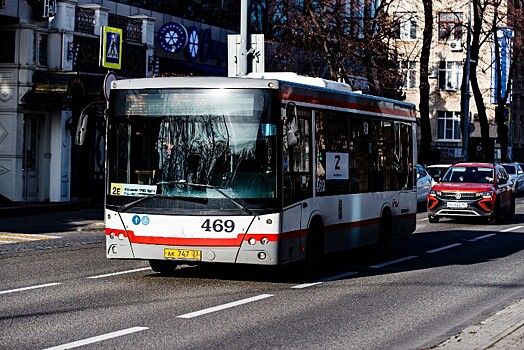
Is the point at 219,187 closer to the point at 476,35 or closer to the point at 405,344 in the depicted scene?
the point at 405,344

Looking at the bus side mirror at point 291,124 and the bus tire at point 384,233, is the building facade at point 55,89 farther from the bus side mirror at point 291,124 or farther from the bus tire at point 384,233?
the bus side mirror at point 291,124

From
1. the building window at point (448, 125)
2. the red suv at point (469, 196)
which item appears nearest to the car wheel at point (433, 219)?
the red suv at point (469, 196)

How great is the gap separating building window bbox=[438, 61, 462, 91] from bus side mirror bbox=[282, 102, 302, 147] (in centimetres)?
7588

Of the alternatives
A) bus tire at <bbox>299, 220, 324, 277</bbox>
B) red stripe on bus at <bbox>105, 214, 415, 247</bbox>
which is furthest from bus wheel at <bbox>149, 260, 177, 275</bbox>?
bus tire at <bbox>299, 220, 324, 277</bbox>

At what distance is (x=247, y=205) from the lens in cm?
1493

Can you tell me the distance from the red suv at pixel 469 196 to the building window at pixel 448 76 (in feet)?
191

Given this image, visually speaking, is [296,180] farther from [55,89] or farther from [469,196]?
[55,89]

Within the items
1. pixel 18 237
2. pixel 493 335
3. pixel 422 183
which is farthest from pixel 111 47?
pixel 493 335

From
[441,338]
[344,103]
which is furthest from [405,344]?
[344,103]

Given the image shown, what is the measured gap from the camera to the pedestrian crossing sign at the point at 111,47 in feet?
109

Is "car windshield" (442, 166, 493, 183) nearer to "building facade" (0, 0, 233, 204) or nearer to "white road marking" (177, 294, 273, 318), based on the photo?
"building facade" (0, 0, 233, 204)

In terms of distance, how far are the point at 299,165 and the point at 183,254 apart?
2.00 metres

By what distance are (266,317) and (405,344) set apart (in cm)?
201

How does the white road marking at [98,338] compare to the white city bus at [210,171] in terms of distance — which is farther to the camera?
the white city bus at [210,171]
